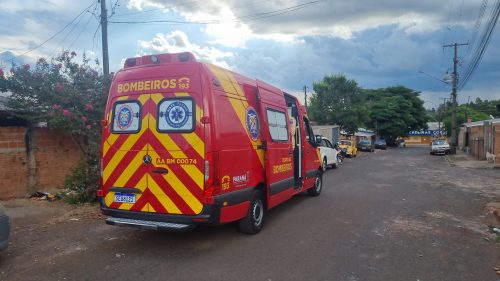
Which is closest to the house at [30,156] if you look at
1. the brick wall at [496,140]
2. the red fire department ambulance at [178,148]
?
the red fire department ambulance at [178,148]

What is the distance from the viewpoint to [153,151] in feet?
19.1

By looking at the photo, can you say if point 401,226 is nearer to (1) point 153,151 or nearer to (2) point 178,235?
(2) point 178,235

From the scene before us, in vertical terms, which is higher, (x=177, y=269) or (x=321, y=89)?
(x=321, y=89)

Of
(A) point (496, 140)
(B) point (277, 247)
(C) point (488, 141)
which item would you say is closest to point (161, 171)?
(B) point (277, 247)

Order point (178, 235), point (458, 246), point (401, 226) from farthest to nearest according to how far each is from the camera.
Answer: point (401, 226) → point (178, 235) → point (458, 246)

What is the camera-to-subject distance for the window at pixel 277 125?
24.7ft

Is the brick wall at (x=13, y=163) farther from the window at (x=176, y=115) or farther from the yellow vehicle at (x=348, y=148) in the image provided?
the yellow vehicle at (x=348, y=148)

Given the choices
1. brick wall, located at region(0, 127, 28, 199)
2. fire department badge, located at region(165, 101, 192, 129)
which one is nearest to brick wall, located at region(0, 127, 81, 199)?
brick wall, located at region(0, 127, 28, 199)

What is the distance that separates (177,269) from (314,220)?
12.1ft

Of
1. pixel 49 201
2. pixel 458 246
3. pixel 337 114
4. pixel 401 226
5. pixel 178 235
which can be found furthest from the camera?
pixel 337 114

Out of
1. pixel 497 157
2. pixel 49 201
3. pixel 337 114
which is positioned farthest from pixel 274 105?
pixel 337 114

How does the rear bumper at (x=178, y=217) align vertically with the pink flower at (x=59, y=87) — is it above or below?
below

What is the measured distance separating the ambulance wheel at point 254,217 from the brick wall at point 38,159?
21.2 ft

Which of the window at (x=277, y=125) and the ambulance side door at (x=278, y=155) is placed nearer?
the ambulance side door at (x=278, y=155)
